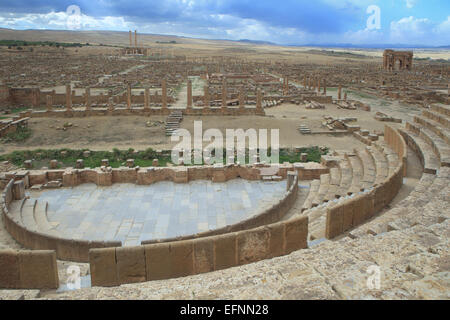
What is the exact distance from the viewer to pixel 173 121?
2880 centimetres

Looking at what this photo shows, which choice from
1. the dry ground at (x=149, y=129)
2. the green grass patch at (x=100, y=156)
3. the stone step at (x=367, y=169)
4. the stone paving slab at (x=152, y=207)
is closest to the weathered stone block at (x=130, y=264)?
the stone paving slab at (x=152, y=207)

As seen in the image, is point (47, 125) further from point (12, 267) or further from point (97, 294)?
point (97, 294)

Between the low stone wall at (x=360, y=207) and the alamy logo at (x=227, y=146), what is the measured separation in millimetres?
6536

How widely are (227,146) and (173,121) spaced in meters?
7.88

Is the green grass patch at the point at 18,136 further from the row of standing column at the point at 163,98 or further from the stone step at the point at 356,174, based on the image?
the stone step at the point at 356,174

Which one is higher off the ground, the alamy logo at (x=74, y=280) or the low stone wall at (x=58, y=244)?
the alamy logo at (x=74, y=280)

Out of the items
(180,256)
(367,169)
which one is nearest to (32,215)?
(180,256)

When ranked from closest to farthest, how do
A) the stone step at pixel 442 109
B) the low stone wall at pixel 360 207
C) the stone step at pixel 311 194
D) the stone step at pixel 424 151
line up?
the low stone wall at pixel 360 207, the stone step at pixel 424 151, the stone step at pixel 311 194, the stone step at pixel 442 109

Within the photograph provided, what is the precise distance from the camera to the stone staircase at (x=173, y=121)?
1048 inches

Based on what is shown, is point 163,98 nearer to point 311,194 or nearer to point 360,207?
point 311,194
